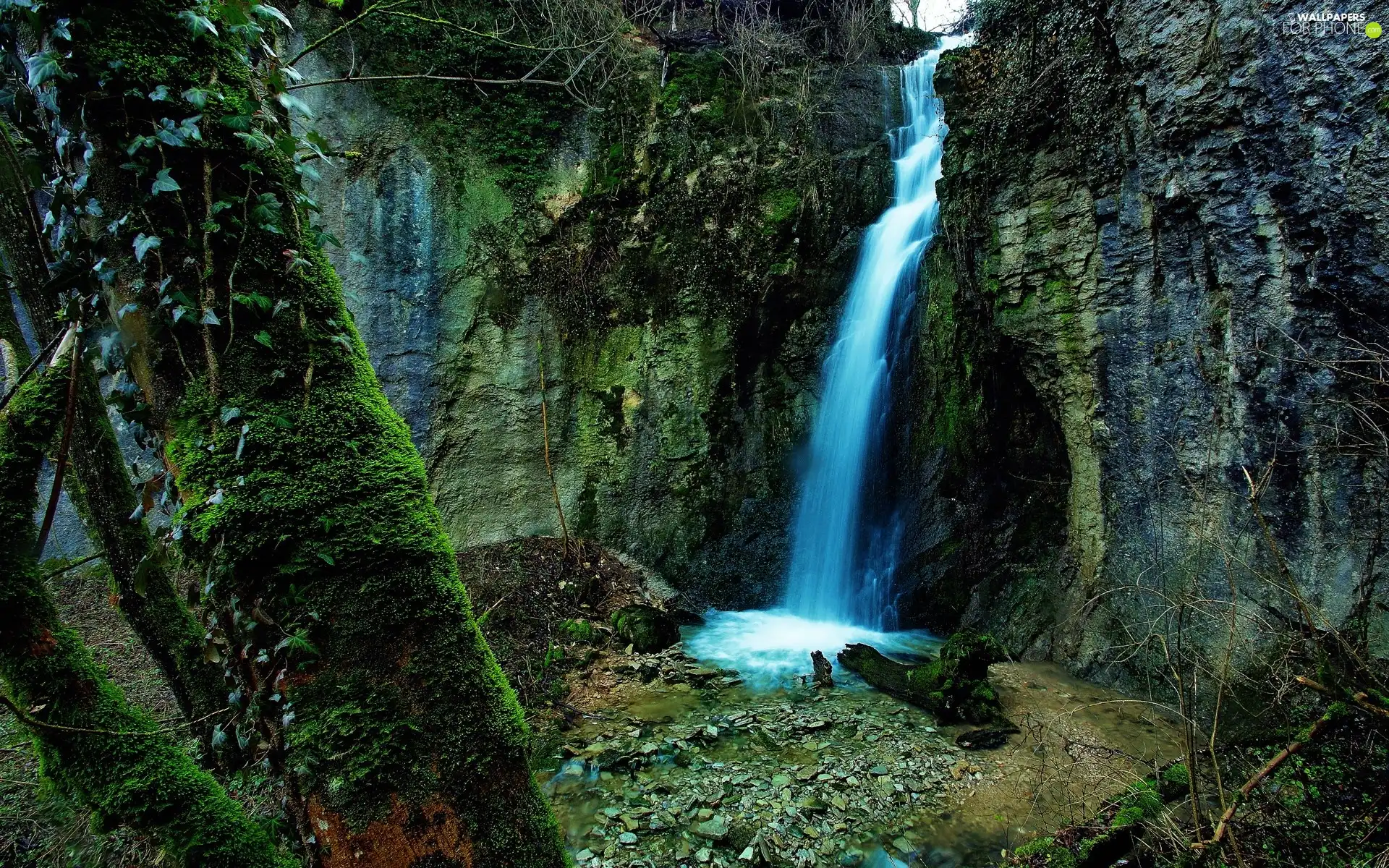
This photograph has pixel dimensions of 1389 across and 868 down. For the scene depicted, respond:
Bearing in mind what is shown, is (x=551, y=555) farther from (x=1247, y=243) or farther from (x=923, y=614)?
(x=1247, y=243)

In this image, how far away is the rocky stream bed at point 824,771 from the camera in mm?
Answer: 3932

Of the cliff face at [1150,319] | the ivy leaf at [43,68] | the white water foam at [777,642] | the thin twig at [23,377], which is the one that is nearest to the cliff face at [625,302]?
the white water foam at [777,642]

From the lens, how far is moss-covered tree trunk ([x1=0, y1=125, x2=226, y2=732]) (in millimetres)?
2986

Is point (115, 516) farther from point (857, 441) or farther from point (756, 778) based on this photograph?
point (857, 441)

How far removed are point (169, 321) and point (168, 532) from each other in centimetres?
49

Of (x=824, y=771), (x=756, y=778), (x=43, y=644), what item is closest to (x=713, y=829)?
(x=756, y=778)

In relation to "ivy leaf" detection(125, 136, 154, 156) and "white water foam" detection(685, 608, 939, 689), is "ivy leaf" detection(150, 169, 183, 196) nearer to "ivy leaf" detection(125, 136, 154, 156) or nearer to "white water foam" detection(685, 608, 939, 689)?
"ivy leaf" detection(125, 136, 154, 156)

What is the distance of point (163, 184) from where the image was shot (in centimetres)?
137

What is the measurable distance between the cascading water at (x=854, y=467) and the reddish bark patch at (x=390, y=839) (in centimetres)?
649

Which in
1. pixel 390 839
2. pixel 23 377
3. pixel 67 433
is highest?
pixel 23 377

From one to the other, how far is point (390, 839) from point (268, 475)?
33.0 inches

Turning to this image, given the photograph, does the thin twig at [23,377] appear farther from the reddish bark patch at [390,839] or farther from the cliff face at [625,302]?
the cliff face at [625,302]

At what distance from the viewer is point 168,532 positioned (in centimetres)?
150

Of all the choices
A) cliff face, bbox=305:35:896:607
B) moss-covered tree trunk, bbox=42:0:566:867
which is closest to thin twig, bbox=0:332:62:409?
moss-covered tree trunk, bbox=42:0:566:867
